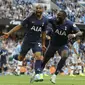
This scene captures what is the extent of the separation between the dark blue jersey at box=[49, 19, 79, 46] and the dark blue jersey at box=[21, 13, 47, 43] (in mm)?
322

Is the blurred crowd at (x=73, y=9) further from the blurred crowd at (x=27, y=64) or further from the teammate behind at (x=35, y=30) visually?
the teammate behind at (x=35, y=30)

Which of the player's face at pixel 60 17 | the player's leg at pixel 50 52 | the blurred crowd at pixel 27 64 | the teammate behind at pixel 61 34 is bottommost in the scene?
the blurred crowd at pixel 27 64

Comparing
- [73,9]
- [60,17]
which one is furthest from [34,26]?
[73,9]

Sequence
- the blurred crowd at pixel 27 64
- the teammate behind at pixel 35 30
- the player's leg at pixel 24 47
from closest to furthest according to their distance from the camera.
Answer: the teammate behind at pixel 35 30 → the player's leg at pixel 24 47 → the blurred crowd at pixel 27 64

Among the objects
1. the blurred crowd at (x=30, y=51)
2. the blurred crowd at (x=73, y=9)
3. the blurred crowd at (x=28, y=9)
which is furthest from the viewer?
the blurred crowd at (x=73, y=9)

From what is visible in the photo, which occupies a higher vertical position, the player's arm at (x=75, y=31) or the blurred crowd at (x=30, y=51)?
the player's arm at (x=75, y=31)

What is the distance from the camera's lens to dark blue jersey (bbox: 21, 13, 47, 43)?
13.6 meters

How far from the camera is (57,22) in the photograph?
13.8 metres

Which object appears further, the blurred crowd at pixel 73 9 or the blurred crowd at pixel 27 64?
the blurred crowd at pixel 73 9

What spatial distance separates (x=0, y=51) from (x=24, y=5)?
9156 millimetres

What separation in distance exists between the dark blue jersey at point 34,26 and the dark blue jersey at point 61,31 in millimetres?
322

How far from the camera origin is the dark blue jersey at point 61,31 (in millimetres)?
13766

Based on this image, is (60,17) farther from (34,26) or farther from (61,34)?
(34,26)

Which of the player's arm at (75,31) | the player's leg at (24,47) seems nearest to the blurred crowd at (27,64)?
the player's leg at (24,47)
